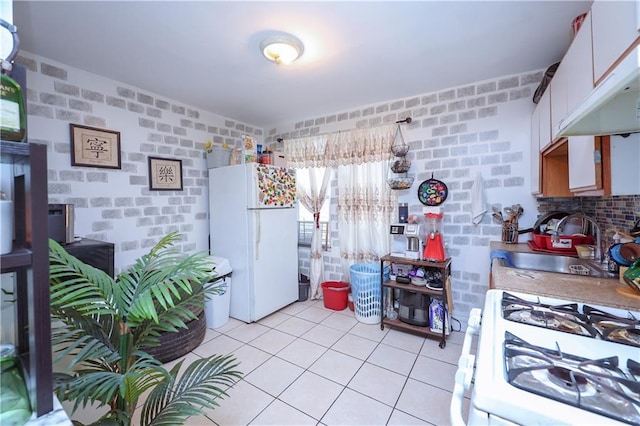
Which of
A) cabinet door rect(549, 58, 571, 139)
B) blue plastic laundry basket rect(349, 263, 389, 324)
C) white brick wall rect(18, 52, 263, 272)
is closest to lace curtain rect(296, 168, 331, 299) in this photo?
blue plastic laundry basket rect(349, 263, 389, 324)

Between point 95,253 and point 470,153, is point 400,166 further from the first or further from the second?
point 95,253

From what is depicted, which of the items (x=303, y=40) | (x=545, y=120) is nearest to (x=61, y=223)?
(x=303, y=40)

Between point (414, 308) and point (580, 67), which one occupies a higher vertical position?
point (580, 67)

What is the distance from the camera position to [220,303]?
264cm

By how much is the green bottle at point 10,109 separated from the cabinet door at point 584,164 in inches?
79.9

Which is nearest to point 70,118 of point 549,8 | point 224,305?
point 224,305

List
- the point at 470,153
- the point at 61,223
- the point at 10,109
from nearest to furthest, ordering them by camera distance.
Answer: the point at 10,109 < the point at 61,223 < the point at 470,153

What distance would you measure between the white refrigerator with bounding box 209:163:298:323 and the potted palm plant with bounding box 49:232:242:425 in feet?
5.51

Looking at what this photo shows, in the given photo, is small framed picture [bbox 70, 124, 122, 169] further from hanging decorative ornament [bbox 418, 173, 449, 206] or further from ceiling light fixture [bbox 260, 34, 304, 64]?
hanging decorative ornament [bbox 418, 173, 449, 206]

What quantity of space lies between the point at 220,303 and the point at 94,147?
1786 mm

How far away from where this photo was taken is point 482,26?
1.62 m

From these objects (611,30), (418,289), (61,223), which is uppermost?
(611,30)

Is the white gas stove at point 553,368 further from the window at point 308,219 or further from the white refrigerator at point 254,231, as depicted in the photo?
the window at point 308,219

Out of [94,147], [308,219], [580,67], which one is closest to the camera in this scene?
[580,67]
